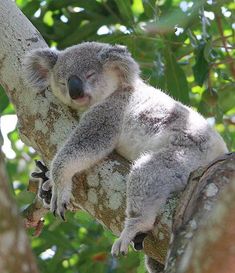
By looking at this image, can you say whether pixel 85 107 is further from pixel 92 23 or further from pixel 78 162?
pixel 92 23

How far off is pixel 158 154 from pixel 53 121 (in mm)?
541

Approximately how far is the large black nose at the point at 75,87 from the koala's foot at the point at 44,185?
0.44 m

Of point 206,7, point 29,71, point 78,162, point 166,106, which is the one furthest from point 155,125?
point 206,7

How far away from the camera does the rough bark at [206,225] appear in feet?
5.01

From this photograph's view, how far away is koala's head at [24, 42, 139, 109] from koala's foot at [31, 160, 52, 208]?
409mm

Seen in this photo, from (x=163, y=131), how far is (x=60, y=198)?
65 cm

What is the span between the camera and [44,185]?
11.7ft

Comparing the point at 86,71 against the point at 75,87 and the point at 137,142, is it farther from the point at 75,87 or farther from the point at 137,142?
the point at 137,142

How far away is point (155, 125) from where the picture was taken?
3549 mm

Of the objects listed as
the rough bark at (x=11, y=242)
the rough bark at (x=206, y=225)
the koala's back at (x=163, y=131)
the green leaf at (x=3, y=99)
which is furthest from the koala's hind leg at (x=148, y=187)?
the green leaf at (x=3, y=99)

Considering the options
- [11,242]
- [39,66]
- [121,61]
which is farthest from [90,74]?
[11,242]

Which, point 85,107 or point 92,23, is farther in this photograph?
point 92,23

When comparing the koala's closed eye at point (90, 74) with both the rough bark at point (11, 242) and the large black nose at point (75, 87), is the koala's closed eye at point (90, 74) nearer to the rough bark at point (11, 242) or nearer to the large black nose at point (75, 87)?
the large black nose at point (75, 87)

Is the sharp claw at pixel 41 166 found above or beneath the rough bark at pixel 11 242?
beneath
